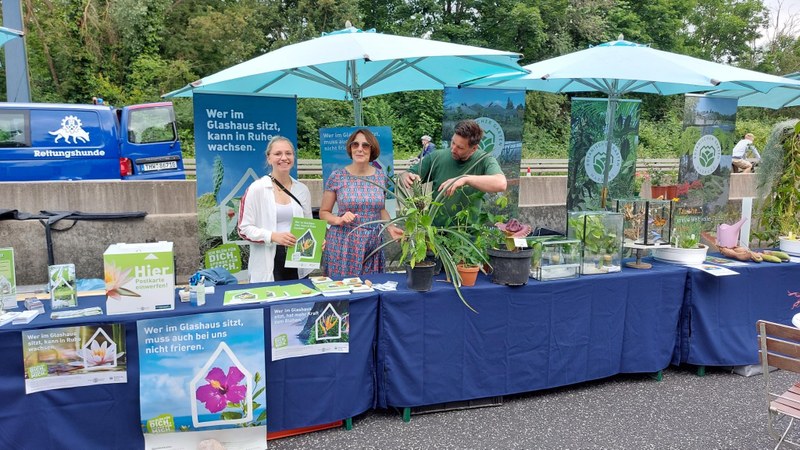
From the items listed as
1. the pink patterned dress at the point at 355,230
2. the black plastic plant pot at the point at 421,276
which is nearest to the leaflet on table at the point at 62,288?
the pink patterned dress at the point at 355,230

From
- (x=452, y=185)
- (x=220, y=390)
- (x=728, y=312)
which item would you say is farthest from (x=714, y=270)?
(x=220, y=390)

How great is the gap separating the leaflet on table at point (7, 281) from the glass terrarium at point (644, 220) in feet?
12.4

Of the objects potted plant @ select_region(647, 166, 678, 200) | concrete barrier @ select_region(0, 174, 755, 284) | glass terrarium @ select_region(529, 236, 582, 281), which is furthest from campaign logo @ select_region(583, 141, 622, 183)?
glass terrarium @ select_region(529, 236, 582, 281)

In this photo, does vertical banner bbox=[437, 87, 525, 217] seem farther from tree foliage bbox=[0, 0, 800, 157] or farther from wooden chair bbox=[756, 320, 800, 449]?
tree foliage bbox=[0, 0, 800, 157]

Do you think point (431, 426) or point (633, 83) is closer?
point (431, 426)

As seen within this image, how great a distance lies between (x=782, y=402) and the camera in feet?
8.55

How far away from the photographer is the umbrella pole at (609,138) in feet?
16.9

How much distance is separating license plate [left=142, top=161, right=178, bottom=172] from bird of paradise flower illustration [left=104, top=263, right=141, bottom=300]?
6002mm

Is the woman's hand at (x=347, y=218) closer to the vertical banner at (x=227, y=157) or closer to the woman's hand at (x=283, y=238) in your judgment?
the woman's hand at (x=283, y=238)

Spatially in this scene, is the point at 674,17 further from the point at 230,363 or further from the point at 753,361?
the point at 230,363

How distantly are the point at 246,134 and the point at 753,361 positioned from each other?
14.3 feet

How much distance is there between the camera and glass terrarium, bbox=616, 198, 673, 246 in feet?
12.1

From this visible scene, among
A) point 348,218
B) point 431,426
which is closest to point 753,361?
point 431,426

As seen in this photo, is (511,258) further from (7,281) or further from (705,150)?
(705,150)
